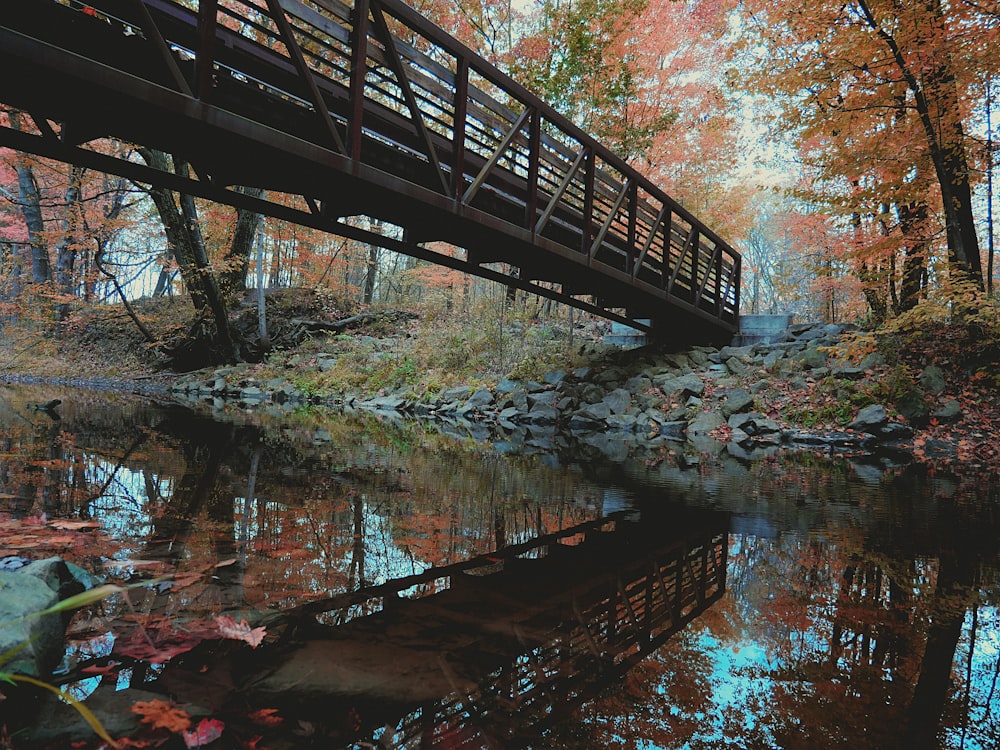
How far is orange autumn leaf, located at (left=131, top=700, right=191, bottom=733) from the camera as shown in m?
1.73

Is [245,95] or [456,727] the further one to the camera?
[245,95]

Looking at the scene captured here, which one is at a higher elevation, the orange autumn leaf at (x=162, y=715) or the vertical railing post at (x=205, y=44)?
the vertical railing post at (x=205, y=44)

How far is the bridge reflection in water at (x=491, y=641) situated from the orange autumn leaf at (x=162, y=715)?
0.74ft

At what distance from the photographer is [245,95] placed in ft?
16.3

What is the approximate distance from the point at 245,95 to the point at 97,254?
16077 millimetres

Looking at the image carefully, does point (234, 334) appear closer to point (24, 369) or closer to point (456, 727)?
point (24, 369)

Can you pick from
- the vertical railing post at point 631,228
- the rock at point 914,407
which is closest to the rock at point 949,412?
the rock at point 914,407

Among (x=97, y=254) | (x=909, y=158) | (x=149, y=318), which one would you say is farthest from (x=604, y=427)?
(x=149, y=318)

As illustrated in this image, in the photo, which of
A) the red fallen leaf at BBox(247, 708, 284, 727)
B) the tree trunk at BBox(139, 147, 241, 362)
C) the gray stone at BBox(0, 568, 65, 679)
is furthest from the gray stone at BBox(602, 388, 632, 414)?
the tree trunk at BBox(139, 147, 241, 362)

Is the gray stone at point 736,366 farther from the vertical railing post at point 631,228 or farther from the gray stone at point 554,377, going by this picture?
the vertical railing post at point 631,228

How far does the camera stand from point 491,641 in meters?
2.44

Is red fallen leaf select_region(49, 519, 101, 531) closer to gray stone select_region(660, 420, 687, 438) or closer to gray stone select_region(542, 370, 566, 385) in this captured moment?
gray stone select_region(660, 420, 687, 438)

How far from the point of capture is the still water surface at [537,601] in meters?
1.93

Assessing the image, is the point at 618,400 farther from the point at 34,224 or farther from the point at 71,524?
the point at 34,224
